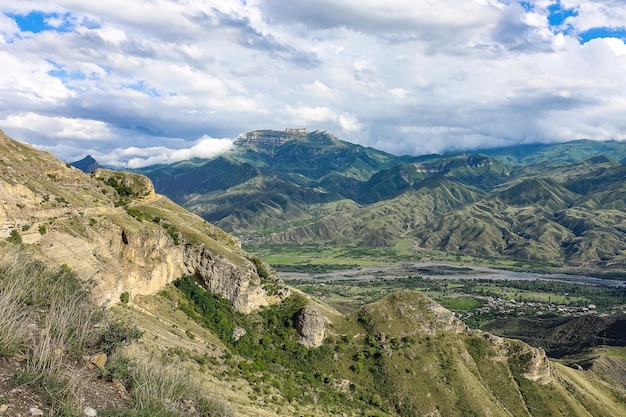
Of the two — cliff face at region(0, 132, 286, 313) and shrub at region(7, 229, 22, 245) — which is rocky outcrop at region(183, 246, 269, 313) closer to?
cliff face at region(0, 132, 286, 313)

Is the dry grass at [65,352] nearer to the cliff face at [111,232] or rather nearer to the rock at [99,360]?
the rock at [99,360]

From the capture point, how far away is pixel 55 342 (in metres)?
21.7

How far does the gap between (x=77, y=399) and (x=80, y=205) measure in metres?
72.4

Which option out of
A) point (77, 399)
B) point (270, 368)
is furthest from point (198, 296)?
point (77, 399)

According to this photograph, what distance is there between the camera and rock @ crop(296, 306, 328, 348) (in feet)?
361

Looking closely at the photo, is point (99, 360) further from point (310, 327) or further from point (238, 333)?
point (310, 327)

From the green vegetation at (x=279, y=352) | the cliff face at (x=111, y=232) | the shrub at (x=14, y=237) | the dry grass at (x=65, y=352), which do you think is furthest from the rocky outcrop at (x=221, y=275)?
the dry grass at (x=65, y=352)

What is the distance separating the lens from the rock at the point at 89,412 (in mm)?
18834

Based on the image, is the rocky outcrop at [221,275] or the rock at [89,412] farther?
the rocky outcrop at [221,275]

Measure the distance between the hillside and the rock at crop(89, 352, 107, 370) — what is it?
0.22 ft

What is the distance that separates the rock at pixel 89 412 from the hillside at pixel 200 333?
42cm

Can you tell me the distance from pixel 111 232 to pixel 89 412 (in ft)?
223

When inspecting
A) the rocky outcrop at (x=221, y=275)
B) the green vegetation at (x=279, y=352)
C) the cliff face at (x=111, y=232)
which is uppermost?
the cliff face at (x=111, y=232)

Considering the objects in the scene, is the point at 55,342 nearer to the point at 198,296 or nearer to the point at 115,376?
the point at 115,376
